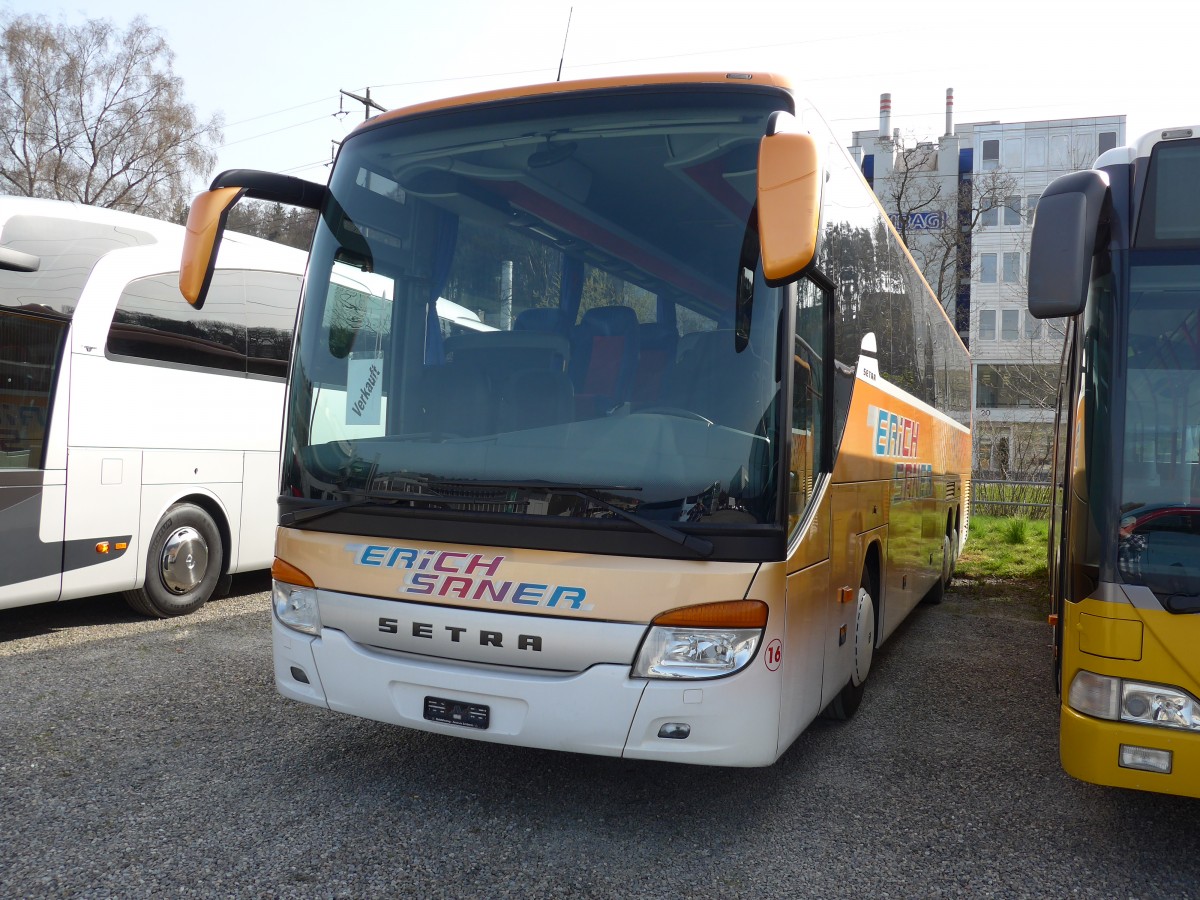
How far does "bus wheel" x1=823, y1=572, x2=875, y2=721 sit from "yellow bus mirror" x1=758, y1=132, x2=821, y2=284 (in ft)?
8.56

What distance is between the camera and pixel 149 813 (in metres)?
4.02

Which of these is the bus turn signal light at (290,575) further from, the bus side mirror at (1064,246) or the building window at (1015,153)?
the building window at (1015,153)

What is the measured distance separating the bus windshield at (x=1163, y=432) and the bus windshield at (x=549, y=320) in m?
1.26

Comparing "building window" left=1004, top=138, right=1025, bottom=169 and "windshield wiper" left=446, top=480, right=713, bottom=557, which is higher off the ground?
"building window" left=1004, top=138, right=1025, bottom=169

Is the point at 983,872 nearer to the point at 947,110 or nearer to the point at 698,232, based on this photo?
the point at 698,232

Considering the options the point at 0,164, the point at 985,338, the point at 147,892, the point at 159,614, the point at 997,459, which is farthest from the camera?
the point at 985,338

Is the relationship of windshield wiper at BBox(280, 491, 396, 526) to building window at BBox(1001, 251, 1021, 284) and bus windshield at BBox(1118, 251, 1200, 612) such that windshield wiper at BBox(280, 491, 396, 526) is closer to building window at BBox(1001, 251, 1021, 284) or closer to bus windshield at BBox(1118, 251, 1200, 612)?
bus windshield at BBox(1118, 251, 1200, 612)

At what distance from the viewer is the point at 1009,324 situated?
163ft

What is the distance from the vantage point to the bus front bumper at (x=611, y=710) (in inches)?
142

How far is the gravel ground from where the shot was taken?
3525 millimetres

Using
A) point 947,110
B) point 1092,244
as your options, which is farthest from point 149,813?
point 947,110

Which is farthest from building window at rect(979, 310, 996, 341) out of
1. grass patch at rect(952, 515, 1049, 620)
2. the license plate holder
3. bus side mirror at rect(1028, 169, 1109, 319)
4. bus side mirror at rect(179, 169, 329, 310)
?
the license plate holder

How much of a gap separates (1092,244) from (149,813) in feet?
13.8

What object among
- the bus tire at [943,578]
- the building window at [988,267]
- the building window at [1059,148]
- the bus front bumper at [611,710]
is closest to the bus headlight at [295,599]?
the bus front bumper at [611,710]
